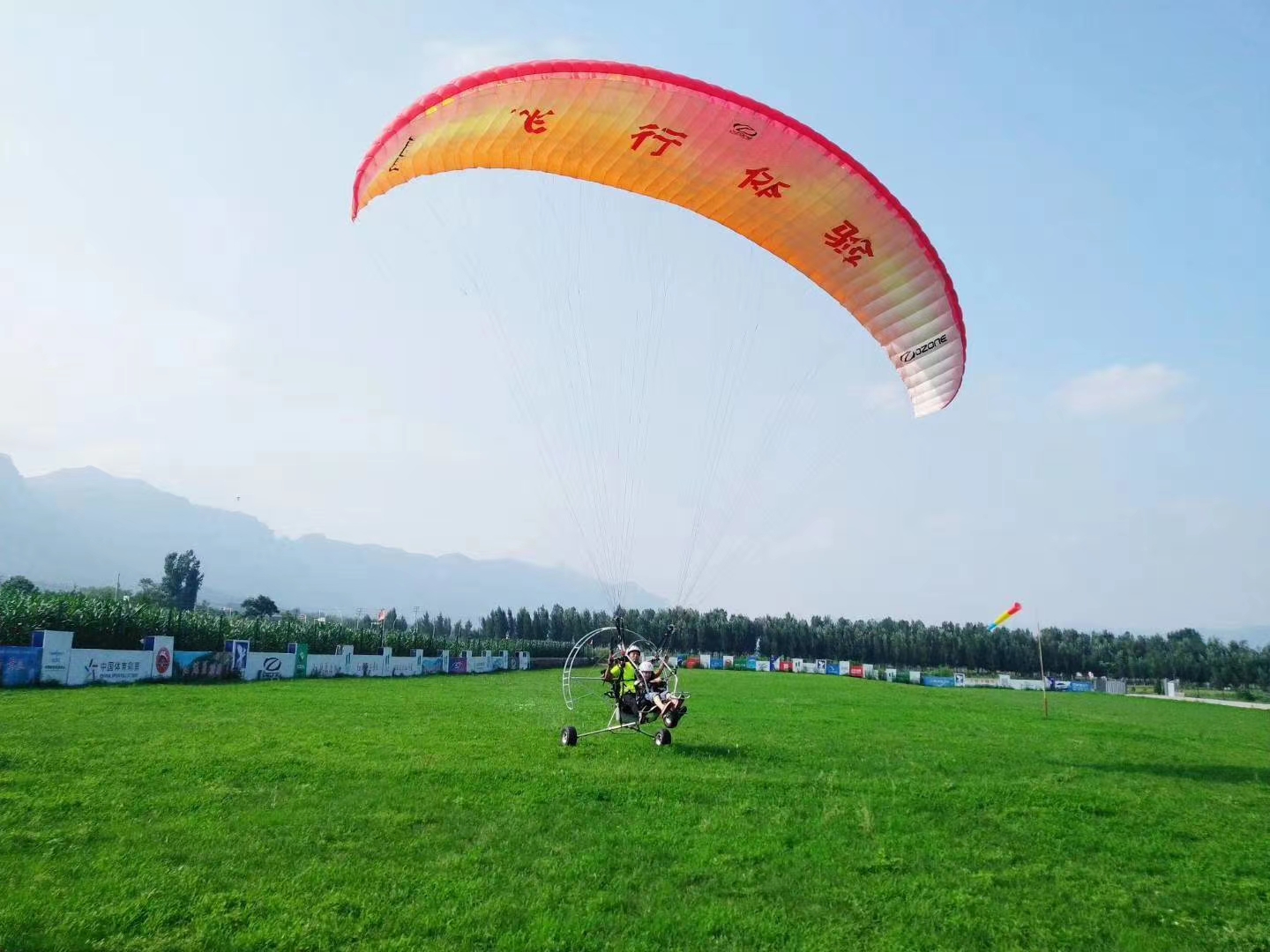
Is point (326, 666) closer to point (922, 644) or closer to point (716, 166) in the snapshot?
point (716, 166)

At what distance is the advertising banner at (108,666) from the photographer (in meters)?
22.9

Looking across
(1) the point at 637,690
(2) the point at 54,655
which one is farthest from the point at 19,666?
(1) the point at 637,690

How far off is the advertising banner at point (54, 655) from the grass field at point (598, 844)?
10.5 meters

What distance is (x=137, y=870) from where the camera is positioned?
20.5 feet

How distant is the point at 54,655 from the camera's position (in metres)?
22.3

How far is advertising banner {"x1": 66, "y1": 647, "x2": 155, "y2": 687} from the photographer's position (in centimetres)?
2292

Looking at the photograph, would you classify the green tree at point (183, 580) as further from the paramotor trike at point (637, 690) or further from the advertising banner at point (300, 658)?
the paramotor trike at point (637, 690)

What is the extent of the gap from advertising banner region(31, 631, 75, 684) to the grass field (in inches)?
413

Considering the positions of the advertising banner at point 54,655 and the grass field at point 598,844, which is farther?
the advertising banner at point 54,655

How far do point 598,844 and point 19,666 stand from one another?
21139mm

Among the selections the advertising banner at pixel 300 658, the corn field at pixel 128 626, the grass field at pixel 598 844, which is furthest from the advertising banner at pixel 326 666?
the grass field at pixel 598 844

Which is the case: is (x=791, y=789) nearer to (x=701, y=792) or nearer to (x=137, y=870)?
(x=701, y=792)

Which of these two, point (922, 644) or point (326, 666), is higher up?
point (326, 666)

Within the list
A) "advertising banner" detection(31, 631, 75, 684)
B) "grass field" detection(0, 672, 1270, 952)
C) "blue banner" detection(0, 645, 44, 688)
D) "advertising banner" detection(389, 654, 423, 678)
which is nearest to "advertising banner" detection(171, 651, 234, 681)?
"advertising banner" detection(31, 631, 75, 684)
